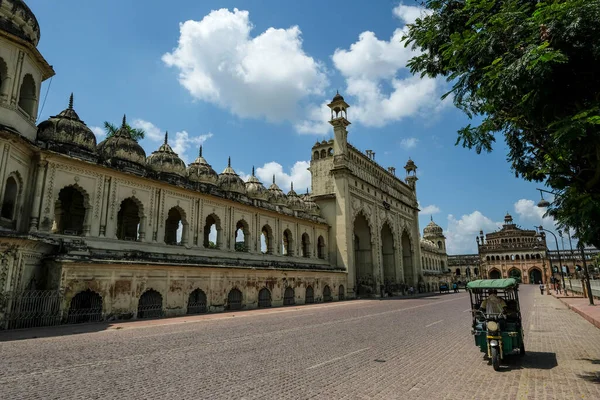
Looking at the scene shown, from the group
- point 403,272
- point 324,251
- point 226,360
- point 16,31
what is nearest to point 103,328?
point 226,360

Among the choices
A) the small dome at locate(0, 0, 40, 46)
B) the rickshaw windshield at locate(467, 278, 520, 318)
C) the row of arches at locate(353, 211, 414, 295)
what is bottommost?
the rickshaw windshield at locate(467, 278, 520, 318)

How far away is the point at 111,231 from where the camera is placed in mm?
19672

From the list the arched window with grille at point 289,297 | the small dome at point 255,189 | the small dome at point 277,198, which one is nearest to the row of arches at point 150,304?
the arched window with grille at point 289,297

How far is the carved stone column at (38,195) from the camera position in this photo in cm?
1641

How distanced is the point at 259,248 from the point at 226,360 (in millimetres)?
22340

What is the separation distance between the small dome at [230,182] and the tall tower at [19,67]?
45.0 ft

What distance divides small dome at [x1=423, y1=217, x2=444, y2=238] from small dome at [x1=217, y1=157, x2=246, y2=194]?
219ft

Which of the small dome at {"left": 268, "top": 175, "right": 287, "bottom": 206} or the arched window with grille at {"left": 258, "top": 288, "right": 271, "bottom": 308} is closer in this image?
the arched window with grille at {"left": 258, "top": 288, "right": 271, "bottom": 308}

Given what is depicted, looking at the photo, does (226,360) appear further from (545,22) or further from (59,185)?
(59,185)

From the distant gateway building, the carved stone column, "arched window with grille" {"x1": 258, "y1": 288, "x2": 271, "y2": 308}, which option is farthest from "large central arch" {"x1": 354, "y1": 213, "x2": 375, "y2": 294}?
the carved stone column

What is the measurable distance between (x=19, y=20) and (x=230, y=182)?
16.2 meters

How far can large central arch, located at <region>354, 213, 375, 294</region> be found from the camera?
41.6 metres

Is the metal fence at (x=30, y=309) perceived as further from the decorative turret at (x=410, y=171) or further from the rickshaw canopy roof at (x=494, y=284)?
the decorative turret at (x=410, y=171)

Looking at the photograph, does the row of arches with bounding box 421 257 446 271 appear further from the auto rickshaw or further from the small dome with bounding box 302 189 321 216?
the auto rickshaw
